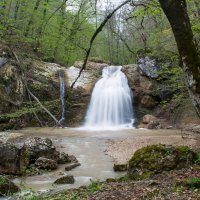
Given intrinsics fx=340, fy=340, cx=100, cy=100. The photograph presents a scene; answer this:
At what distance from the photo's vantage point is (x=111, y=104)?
24.1 m

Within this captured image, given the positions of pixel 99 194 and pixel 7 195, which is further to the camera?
pixel 7 195

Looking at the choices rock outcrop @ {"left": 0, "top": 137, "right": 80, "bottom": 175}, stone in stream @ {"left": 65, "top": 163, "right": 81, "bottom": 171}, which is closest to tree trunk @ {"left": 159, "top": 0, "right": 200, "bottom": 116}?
stone in stream @ {"left": 65, "top": 163, "right": 81, "bottom": 171}

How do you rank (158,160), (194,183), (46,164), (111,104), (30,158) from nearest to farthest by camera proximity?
1. (194,183)
2. (158,160)
3. (46,164)
4. (30,158)
5. (111,104)

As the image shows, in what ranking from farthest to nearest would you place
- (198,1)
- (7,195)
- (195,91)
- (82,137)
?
(82,137) → (198,1) → (7,195) → (195,91)

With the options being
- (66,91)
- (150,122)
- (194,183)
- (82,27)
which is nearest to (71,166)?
(82,27)

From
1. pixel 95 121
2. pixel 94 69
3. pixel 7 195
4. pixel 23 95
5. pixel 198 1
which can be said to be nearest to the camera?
pixel 7 195

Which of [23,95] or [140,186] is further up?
[23,95]

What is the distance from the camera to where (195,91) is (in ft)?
15.1

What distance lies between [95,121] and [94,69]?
5.85 metres

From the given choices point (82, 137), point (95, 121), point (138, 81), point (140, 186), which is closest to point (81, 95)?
point (95, 121)

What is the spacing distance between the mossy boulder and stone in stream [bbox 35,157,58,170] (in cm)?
302

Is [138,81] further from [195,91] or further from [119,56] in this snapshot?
[195,91]

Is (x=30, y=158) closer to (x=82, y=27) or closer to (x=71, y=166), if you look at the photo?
(x=71, y=166)

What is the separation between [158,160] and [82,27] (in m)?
6.02
